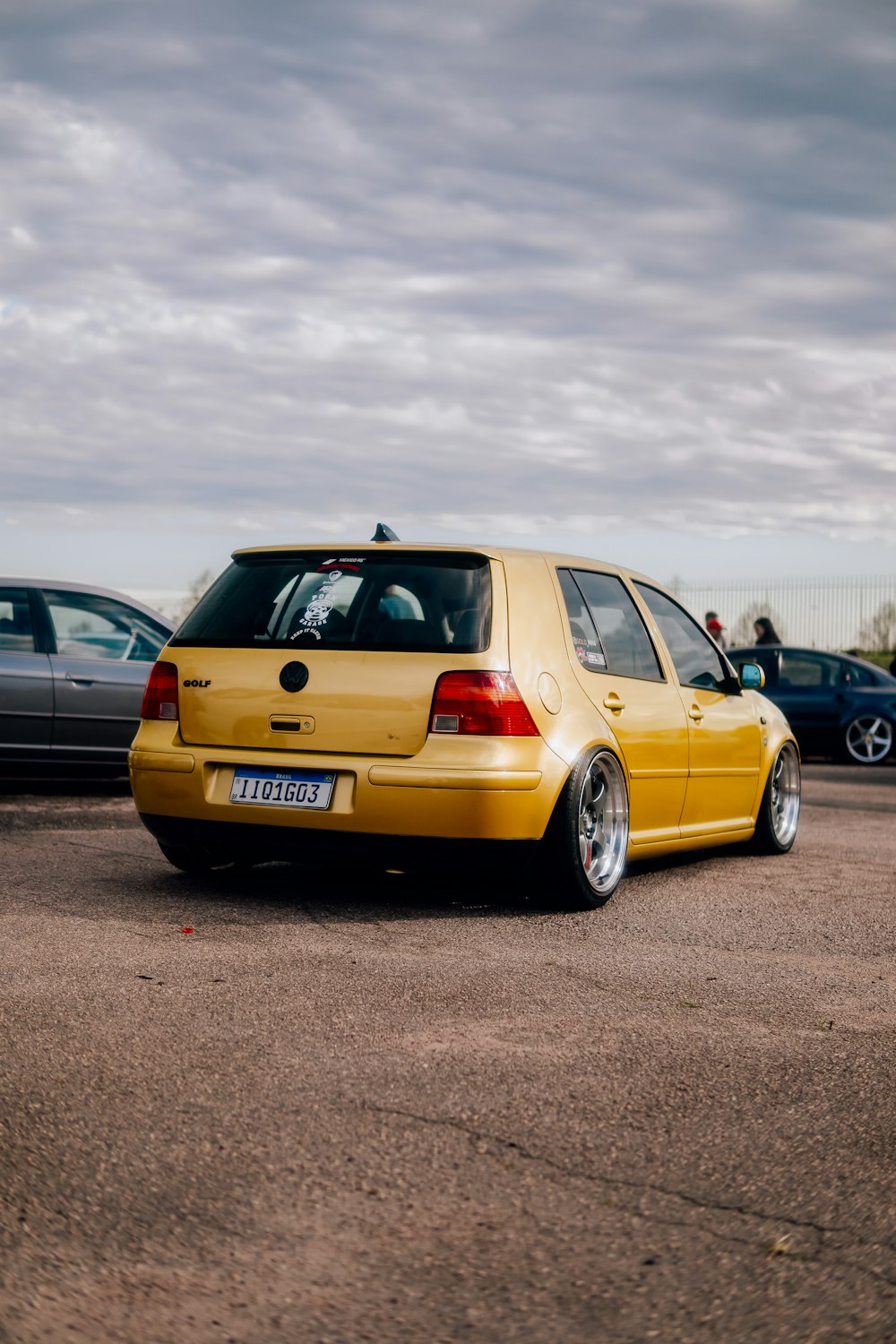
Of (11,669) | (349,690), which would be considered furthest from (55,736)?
(349,690)

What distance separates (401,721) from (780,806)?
3556 millimetres

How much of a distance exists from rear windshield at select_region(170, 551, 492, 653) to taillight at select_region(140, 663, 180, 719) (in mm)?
146

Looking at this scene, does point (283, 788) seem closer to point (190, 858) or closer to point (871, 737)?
point (190, 858)

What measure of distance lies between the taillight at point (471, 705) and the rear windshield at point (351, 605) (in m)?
0.14

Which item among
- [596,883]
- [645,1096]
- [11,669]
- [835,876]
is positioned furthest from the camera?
[11,669]

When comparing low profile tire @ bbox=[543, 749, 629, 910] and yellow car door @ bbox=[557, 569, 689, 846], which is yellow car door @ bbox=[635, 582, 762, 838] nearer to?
→ yellow car door @ bbox=[557, 569, 689, 846]

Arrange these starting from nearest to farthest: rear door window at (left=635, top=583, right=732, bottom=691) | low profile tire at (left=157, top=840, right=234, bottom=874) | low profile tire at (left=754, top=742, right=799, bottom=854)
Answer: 1. low profile tire at (left=157, top=840, right=234, bottom=874)
2. rear door window at (left=635, top=583, right=732, bottom=691)
3. low profile tire at (left=754, top=742, right=799, bottom=854)

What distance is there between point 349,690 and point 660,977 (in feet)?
6.12

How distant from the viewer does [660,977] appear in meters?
5.07

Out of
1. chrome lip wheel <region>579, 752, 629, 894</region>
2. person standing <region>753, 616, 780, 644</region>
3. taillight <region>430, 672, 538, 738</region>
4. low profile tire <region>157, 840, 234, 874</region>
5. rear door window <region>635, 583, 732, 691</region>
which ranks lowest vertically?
low profile tire <region>157, 840, 234, 874</region>

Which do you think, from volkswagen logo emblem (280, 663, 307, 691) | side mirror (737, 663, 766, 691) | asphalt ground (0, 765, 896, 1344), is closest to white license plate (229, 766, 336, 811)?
volkswagen logo emblem (280, 663, 307, 691)

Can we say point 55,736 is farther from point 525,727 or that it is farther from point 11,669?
point 525,727

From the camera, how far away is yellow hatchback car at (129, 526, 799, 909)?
6.10m

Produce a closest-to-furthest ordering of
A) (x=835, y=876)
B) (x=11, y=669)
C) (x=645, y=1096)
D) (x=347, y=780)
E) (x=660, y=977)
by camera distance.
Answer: (x=645, y=1096) → (x=660, y=977) → (x=347, y=780) → (x=835, y=876) → (x=11, y=669)
